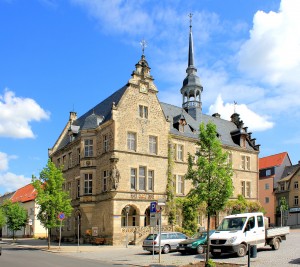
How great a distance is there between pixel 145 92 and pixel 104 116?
498 cm

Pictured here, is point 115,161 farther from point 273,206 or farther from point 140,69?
point 273,206

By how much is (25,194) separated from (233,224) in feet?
187

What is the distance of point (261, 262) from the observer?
19.6 metres

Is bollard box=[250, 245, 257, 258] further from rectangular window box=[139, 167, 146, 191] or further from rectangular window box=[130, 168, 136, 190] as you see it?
rectangular window box=[139, 167, 146, 191]

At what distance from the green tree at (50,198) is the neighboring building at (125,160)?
4579mm

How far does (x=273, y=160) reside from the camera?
74.8 meters

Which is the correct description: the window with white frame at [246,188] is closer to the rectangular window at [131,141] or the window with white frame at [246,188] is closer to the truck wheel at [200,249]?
the rectangular window at [131,141]

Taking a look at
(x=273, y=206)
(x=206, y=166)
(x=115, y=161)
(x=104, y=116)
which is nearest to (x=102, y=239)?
(x=115, y=161)

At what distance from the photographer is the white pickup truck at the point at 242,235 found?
2228 cm

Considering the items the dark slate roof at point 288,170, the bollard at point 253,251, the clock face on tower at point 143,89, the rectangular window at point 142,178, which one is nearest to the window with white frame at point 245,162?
the rectangular window at point 142,178

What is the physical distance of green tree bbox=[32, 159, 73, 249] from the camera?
1355 inches

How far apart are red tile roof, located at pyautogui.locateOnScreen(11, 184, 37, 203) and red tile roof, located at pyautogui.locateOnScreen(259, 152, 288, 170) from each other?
1561 inches

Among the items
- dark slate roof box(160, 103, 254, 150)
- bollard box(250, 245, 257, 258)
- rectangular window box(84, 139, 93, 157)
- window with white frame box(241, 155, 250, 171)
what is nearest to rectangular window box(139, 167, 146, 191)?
rectangular window box(84, 139, 93, 157)

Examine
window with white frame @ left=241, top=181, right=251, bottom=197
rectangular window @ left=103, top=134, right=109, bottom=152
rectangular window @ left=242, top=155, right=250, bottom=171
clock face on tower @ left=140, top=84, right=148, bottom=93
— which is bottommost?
window with white frame @ left=241, top=181, right=251, bottom=197
